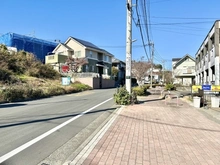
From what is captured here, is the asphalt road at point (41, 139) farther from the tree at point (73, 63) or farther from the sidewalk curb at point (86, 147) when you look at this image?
the tree at point (73, 63)

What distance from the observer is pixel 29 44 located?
42.1m

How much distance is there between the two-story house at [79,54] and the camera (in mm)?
39409

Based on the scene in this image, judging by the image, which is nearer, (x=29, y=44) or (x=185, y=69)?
(x=29, y=44)

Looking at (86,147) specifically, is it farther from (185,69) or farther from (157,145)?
(185,69)

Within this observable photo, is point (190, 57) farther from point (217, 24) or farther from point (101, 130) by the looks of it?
point (101, 130)

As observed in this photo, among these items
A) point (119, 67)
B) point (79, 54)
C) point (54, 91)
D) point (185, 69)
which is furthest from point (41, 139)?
point (119, 67)

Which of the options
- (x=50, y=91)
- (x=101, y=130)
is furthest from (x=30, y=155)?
(x=50, y=91)

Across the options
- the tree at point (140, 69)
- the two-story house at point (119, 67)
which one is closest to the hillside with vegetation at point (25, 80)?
the tree at point (140, 69)

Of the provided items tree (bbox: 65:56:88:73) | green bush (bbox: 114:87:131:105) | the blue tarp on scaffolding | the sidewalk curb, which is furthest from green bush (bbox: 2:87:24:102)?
the blue tarp on scaffolding

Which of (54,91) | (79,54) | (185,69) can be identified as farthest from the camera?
(185,69)

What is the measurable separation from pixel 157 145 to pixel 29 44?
42.8 metres

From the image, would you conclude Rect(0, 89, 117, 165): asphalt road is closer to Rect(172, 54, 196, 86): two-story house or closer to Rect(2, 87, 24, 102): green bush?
Rect(2, 87, 24, 102): green bush

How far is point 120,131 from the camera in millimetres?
6191

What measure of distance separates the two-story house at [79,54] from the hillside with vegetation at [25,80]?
8.56 meters
